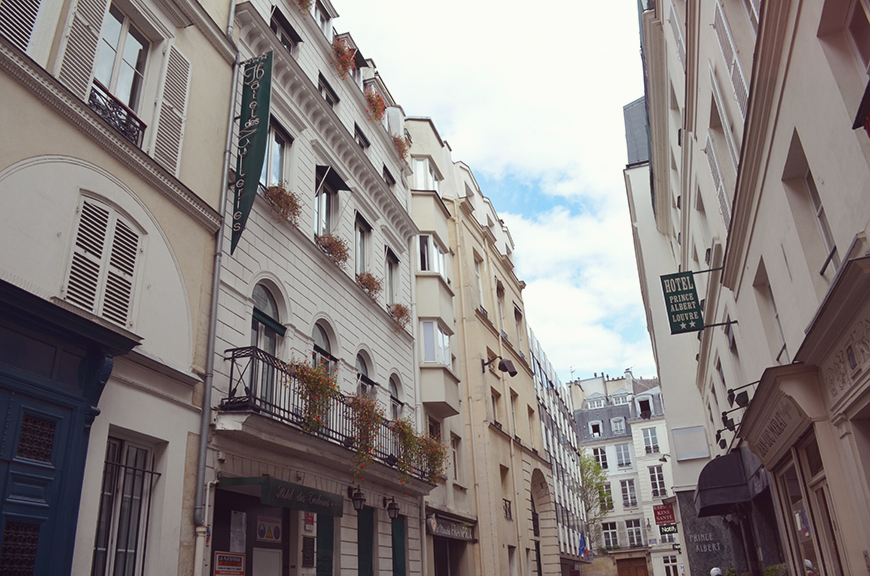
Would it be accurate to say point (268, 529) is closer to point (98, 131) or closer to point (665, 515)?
point (98, 131)

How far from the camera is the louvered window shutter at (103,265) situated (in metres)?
7.45

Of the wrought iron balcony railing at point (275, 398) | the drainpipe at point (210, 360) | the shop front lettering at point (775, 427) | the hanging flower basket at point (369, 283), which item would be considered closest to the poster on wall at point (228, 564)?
the drainpipe at point (210, 360)

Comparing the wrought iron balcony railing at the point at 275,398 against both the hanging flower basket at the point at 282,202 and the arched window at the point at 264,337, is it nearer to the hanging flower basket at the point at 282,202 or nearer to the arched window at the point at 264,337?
the arched window at the point at 264,337

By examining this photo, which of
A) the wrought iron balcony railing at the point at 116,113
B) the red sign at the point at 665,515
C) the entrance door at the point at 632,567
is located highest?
the wrought iron balcony railing at the point at 116,113

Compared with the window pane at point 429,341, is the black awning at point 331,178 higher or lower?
higher

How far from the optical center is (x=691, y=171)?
1497 cm

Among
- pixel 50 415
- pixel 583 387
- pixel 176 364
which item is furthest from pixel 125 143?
pixel 583 387

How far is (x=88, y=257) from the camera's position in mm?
7598

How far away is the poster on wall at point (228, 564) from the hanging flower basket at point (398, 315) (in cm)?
847

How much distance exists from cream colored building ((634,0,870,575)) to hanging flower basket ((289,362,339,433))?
6496 mm

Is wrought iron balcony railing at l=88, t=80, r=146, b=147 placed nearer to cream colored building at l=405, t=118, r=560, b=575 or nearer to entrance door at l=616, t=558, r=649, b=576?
cream colored building at l=405, t=118, r=560, b=575

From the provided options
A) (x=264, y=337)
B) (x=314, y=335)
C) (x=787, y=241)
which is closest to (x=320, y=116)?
(x=314, y=335)

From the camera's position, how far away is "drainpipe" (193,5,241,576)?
841 cm

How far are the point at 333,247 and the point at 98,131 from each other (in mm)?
6464
